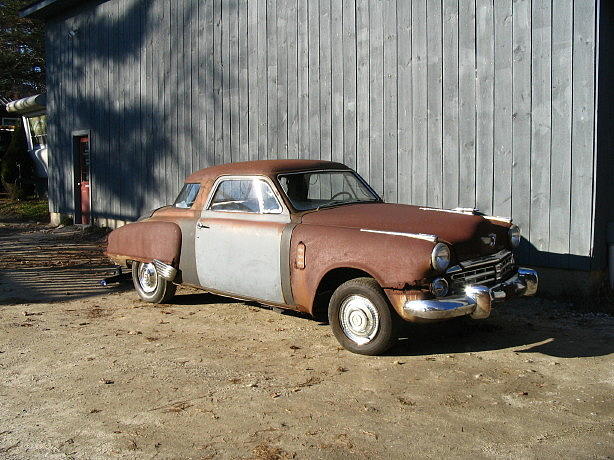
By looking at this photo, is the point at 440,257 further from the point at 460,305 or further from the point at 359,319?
the point at 359,319

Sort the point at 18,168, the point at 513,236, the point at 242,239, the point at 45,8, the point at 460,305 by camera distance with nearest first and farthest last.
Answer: the point at 460,305
the point at 513,236
the point at 242,239
the point at 45,8
the point at 18,168

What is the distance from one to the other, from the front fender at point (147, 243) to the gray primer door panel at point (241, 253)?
364 mm

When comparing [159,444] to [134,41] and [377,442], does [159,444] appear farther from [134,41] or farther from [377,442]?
[134,41]

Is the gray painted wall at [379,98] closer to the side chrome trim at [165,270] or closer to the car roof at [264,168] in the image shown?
the car roof at [264,168]

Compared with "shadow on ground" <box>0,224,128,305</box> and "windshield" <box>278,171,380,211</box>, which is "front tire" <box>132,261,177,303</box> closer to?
"shadow on ground" <box>0,224,128,305</box>

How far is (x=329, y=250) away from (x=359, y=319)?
Result: 63 centimetres

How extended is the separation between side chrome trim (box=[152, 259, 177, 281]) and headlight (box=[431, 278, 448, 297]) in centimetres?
305

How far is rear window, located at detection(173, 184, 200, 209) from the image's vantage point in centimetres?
745

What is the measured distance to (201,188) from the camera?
24.2 ft

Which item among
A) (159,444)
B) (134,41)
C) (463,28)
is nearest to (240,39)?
A: (134,41)

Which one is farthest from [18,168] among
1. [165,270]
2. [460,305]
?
[460,305]

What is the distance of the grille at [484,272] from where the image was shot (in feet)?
18.4

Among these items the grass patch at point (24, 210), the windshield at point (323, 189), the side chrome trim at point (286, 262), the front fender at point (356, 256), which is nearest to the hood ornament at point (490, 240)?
the front fender at point (356, 256)

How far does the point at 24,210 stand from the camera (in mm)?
19031
